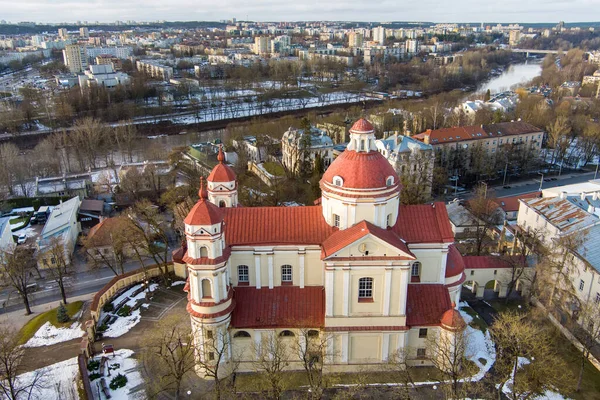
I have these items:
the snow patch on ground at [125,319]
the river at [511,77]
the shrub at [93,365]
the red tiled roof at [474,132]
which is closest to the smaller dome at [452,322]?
the snow patch on ground at [125,319]

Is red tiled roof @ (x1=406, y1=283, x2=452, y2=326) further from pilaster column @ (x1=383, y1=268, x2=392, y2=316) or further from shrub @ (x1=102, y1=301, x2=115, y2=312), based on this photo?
shrub @ (x1=102, y1=301, x2=115, y2=312)

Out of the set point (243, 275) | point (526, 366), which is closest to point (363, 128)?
point (243, 275)

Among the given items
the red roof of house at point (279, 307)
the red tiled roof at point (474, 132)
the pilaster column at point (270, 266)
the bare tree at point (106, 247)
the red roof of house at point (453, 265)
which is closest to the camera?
the red roof of house at point (279, 307)

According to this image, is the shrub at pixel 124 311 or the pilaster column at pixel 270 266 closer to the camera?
the pilaster column at pixel 270 266

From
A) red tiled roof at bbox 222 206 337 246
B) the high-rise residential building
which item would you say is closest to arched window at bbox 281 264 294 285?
red tiled roof at bbox 222 206 337 246

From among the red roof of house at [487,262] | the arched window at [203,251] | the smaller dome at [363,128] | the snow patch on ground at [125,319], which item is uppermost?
the smaller dome at [363,128]

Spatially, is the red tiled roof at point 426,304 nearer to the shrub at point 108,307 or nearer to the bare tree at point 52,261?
the shrub at point 108,307

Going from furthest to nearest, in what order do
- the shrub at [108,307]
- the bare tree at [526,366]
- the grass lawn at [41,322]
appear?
the shrub at [108,307] → the grass lawn at [41,322] → the bare tree at [526,366]

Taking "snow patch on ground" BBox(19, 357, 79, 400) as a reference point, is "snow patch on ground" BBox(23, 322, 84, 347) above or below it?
below
